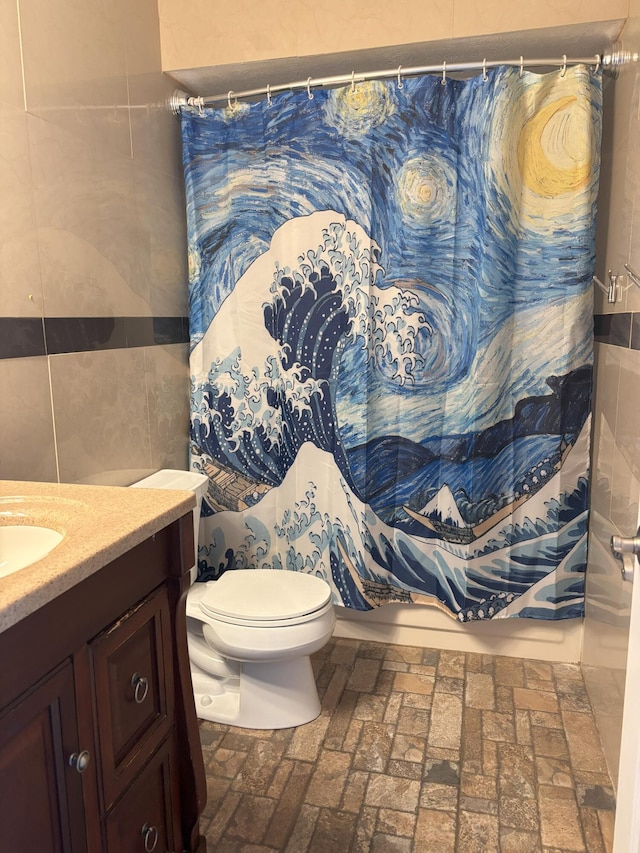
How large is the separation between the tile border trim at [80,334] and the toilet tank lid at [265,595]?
835 millimetres

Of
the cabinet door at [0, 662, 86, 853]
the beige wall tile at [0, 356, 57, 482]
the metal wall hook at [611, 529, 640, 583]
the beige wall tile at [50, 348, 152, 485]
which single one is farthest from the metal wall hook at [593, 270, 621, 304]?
the cabinet door at [0, 662, 86, 853]

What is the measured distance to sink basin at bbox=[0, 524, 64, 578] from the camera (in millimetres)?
1111

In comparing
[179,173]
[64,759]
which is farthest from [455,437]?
[64,759]

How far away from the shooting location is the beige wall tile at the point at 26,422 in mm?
1506

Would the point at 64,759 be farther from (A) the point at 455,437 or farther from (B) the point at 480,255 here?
(B) the point at 480,255

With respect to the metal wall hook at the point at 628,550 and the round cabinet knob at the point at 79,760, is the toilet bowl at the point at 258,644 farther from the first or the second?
the metal wall hook at the point at 628,550

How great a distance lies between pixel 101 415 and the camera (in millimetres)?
1902

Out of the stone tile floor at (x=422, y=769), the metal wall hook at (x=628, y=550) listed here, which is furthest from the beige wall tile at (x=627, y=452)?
the stone tile floor at (x=422, y=769)

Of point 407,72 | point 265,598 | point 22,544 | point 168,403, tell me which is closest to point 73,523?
point 22,544

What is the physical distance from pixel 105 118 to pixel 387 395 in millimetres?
1253

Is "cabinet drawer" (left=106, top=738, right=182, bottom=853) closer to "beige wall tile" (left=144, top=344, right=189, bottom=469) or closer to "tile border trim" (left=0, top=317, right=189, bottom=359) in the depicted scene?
"tile border trim" (left=0, top=317, right=189, bottom=359)

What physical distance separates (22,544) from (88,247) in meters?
0.99

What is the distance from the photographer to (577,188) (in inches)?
80.0

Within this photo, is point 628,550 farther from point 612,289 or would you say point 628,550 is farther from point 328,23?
point 328,23
